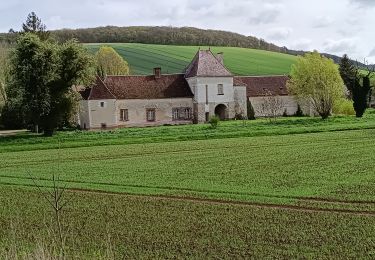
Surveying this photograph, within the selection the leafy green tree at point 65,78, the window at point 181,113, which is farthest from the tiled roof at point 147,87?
the leafy green tree at point 65,78

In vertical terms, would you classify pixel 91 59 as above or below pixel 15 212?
above

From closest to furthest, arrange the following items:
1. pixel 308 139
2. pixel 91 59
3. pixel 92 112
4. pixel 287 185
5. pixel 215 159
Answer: pixel 287 185 → pixel 215 159 → pixel 308 139 → pixel 91 59 → pixel 92 112

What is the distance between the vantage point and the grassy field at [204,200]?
11734 mm

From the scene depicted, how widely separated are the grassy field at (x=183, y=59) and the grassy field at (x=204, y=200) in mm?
63357

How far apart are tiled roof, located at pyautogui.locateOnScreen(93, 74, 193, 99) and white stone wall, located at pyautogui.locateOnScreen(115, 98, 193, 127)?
0.52 metres

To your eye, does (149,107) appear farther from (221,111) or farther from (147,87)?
(221,111)

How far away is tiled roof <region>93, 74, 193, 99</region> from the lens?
5853 cm

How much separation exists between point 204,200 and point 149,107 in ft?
140

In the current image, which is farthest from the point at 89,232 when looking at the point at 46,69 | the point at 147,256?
the point at 46,69

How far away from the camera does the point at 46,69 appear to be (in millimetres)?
44969

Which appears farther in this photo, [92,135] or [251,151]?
[92,135]

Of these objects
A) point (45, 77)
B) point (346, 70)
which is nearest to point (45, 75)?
point (45, 77)

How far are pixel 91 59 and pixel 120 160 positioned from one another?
20408 mm

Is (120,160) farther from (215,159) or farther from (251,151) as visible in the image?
(251,151)
